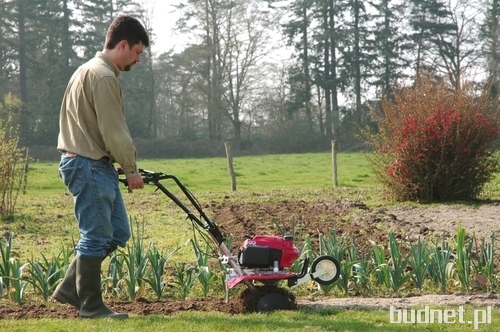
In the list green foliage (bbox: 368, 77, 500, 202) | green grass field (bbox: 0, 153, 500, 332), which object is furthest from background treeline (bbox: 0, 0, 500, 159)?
green foliage (bbox: 368, 77, 500, 202)

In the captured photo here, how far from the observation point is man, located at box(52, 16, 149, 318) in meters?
5.16

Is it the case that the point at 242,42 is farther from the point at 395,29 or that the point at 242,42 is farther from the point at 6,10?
the point at 6,10

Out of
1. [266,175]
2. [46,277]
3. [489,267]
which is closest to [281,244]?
[489,267]

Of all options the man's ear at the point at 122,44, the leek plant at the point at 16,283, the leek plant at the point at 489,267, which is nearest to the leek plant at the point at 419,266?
the leek plant at the point at 489,267

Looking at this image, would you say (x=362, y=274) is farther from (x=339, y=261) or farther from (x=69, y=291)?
(x=69, y=291)

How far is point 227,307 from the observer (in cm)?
579

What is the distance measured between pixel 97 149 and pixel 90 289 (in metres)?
1.05

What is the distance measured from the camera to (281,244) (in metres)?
5.50

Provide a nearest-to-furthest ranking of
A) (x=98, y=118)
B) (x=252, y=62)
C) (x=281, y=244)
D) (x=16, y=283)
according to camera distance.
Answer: (x=98, y=118) < (x=281, y=244) < (x=16, y=283) < (x=252, y=62)

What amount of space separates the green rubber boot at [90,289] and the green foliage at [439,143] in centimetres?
1027

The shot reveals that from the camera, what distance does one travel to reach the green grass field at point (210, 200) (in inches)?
201

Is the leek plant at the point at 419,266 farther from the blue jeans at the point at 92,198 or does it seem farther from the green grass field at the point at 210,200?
the blue jeans at the point at 92,198

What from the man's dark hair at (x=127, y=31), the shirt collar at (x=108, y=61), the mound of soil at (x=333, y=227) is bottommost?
the mound of soil at (x=333, y=227)

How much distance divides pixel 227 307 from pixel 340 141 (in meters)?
38.9
